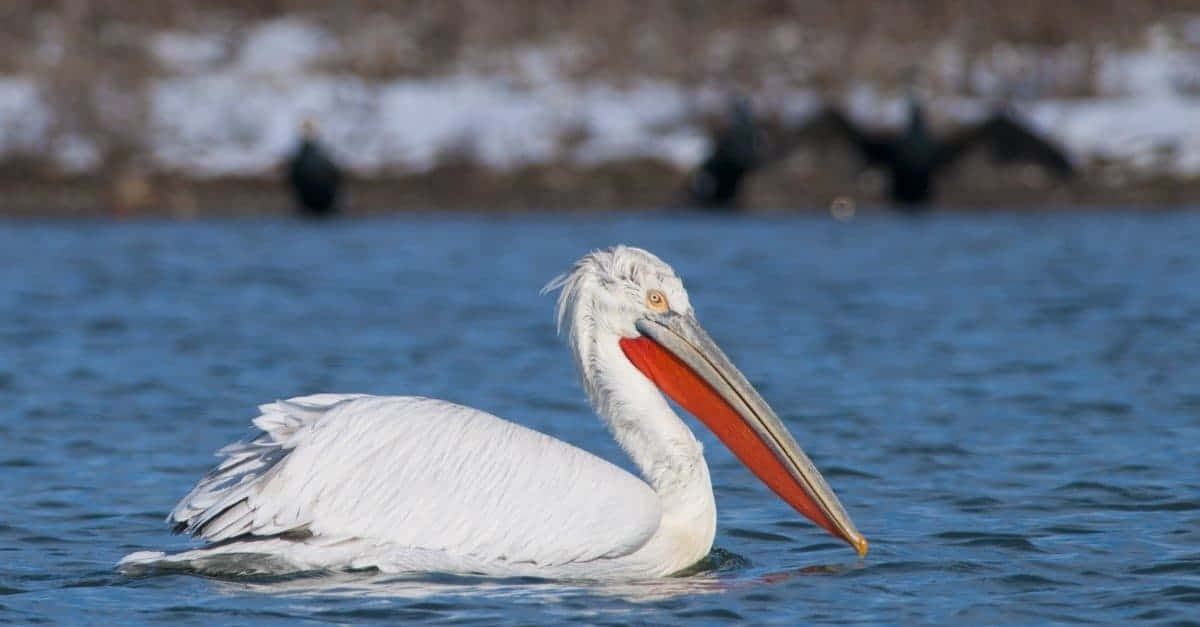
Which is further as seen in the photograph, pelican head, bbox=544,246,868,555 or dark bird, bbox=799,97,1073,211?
dark bird, bbox=799,97,1073,211

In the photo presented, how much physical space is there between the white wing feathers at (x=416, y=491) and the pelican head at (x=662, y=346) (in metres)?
0.39

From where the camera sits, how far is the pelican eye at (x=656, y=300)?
19.6 ft

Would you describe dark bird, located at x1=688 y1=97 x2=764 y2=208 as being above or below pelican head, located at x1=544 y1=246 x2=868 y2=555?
above

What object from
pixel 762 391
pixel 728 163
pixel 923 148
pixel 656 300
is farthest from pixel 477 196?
pixel 656 300

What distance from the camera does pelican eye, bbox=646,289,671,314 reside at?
596 centimetres

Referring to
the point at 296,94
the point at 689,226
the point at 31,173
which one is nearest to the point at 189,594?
the point at 689,226

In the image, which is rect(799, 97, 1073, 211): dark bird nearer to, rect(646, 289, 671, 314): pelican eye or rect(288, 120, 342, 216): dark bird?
rect(288, 120, 342, 216): dark bird

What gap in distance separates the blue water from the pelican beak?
20 cm

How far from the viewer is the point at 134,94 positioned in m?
28.1

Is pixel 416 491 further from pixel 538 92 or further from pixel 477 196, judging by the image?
pixel 538 92

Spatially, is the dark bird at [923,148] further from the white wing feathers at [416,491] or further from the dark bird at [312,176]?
the white wing feathers at [416,491]

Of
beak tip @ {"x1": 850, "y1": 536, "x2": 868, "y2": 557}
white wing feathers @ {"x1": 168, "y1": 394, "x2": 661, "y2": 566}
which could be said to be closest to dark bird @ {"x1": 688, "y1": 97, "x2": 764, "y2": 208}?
beak tip @ {"x1": 850, "y1": 536, "x2": 868, "y2": 557}

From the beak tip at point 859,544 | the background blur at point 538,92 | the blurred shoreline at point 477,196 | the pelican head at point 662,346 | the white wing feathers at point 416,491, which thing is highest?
the background blur at point 538,92

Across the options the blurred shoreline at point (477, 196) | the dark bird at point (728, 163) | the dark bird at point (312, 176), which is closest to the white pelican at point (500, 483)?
the dark bird at point (312, 176)
